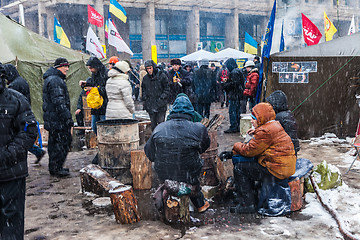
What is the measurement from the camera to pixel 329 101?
984 centimetres

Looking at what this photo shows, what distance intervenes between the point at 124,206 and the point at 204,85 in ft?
22.3

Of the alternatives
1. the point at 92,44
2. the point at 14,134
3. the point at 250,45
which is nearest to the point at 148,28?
the point at 250,45

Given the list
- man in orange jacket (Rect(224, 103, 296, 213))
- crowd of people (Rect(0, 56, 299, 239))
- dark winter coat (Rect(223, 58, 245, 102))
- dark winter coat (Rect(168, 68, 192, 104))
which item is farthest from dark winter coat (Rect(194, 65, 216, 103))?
man in orange jacket (Rect(224, 103, 296, 213))

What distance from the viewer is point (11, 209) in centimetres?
326

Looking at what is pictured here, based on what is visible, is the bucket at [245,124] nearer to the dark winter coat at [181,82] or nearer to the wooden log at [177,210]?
the dark winter coat at [181,82]

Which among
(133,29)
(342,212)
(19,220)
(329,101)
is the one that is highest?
(133,29)

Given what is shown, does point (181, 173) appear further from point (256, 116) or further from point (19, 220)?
point (19, 220)

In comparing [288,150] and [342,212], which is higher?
[288,150]

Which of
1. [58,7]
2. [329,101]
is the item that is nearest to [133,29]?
[58,7]

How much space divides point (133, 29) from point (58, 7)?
799 centimetres

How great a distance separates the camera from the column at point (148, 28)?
36812 millimetres

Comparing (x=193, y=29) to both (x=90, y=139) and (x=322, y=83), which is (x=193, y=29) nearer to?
(x=322, y=83)

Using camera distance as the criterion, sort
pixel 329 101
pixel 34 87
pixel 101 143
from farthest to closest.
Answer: pixel 34 87
pixel 329 101
pixel 101 143

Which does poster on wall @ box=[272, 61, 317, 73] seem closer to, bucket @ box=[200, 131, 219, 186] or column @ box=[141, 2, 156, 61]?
bucket @ box=[200, 131, 219, 186]
